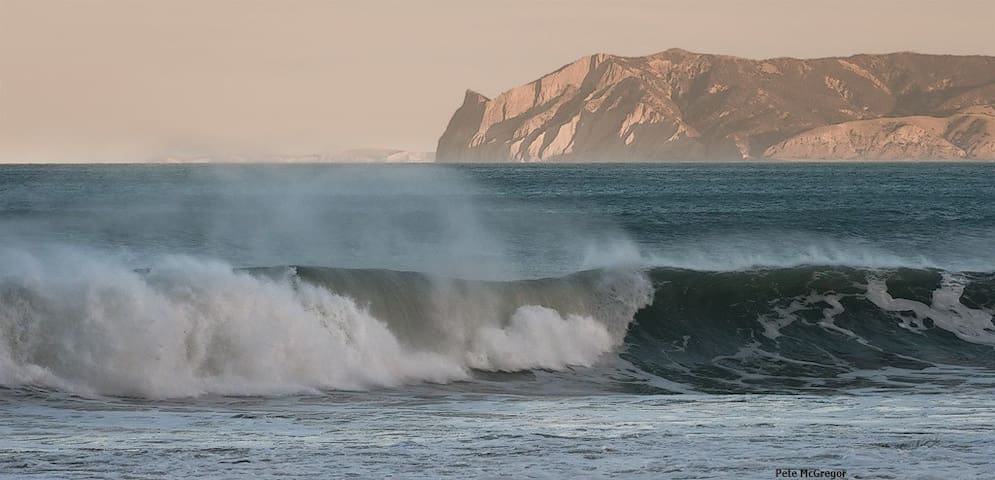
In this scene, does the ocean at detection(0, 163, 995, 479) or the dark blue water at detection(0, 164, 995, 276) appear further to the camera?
the dark blue water at detection(0, 164, 995, 276)

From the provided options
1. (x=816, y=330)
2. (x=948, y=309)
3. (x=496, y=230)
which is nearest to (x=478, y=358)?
(x=816, y=330)

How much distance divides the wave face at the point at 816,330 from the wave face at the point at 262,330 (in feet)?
5.92

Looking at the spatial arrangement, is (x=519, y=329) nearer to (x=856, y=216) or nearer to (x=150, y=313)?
(x=150, y=313)

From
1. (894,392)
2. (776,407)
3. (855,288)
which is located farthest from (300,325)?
(855,288)

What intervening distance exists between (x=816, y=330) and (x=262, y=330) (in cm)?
1142

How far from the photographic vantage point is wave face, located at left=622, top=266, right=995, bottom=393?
66.2ft

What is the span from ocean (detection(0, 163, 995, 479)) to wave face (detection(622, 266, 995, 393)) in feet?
0.28

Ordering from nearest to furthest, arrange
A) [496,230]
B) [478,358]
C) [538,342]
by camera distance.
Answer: [478,358] < [538,342] < [496,230]

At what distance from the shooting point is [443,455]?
11266 mm

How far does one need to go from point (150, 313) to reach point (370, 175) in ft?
226

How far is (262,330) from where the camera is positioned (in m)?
18.7

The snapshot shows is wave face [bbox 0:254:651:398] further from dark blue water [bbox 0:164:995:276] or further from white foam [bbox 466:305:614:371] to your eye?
dark blue water [bbox 0:164:995:276]

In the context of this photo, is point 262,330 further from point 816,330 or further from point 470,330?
point 816,330

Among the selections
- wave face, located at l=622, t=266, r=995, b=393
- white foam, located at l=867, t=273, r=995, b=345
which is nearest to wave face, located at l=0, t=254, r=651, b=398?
wave face, located at l=622, t=266, r=995, b=393
